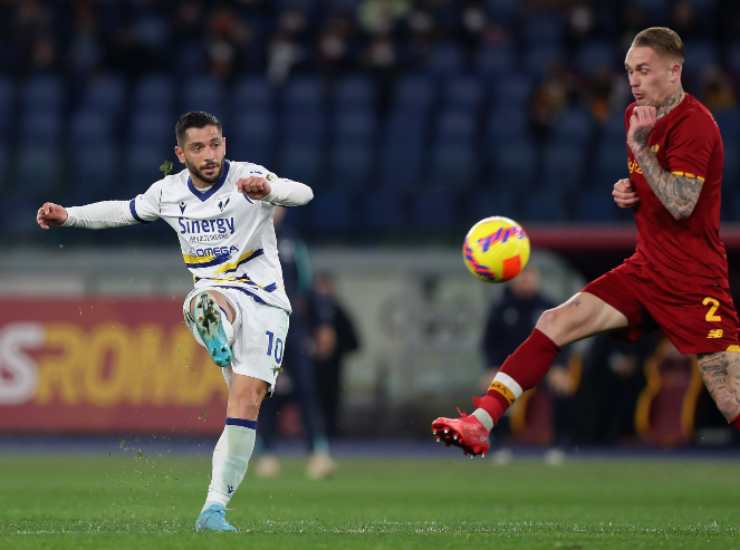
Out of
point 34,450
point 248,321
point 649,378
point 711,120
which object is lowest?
point 34,450

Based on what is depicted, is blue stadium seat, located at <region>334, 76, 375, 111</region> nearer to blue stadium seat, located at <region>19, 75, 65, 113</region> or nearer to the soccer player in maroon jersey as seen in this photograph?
blue stadium seat, located at <region>19, 75, 65, 113</region>

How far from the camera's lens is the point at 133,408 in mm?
19484

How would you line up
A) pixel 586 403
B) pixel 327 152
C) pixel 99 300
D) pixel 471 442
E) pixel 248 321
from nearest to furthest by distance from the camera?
1. pixel 471 442
2. pixel 248 321
3. pixel 586 403
4. pixel 99 300
5. pixel 327 152

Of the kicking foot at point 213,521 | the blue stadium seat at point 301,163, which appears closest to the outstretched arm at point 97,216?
the kicking foot at point 213,521

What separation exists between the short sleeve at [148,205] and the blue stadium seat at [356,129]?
43.9 ft

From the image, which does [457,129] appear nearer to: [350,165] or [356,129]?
[356,129]

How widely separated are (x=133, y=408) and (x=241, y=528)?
11.5 metres

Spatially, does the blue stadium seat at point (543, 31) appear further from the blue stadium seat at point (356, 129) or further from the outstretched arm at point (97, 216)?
the outstretched arm at point (97, 216)

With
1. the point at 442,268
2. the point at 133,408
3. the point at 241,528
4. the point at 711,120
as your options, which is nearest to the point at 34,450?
the point at 133,408

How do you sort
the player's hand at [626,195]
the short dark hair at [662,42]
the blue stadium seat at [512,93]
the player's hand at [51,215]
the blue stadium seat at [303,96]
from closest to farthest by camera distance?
the short dark hair at [662,42]
the player's hand at [626,195]
the player's hand at [51,215]
the blue stadium seat at [512,93]
the blue stadium seat at [303,96]

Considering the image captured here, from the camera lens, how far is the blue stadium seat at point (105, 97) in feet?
75.0

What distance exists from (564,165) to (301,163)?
3.74m

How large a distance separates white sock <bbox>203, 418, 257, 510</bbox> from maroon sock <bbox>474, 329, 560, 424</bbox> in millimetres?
1253

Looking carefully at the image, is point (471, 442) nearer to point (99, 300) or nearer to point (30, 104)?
point (99, 300)
